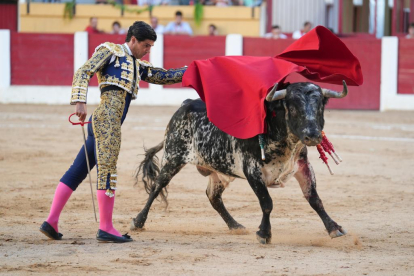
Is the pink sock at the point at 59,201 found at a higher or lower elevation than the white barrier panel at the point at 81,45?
lower

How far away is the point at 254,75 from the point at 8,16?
11.7 m

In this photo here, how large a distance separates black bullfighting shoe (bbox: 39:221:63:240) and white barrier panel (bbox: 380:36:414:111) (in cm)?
919

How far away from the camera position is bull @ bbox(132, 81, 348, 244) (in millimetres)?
3557

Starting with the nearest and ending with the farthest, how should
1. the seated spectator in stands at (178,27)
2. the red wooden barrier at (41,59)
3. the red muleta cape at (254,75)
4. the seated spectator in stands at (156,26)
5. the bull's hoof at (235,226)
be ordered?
the red muleta cape at (254,75) → the bull's hoof at (235,226) → the red wooden barrier at (41,59) → the seated spectator in stands at (156,26) → the seated spectator in stands at (178,27)

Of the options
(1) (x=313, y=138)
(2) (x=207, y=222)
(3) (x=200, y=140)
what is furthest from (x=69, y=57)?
(1) (x=313, y=138)

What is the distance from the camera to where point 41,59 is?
12492 millimetres

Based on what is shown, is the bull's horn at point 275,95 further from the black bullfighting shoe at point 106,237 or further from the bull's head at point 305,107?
the black bullfighting shoe at point 106,237

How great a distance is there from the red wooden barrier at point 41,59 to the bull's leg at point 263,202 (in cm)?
912

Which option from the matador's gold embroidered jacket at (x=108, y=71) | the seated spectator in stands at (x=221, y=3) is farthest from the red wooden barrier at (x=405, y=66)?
the matador's gold embroidered jacket at (x=108, y=71)

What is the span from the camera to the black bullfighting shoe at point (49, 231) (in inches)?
144

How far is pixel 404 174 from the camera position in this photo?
625 cm

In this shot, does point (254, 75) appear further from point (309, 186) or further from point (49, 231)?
point (49, 231)

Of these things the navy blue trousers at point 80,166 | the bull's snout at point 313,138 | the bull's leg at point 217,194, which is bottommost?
the bull's leg at point 217,194

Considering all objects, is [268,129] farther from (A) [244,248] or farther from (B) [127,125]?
(B) [127,125]
